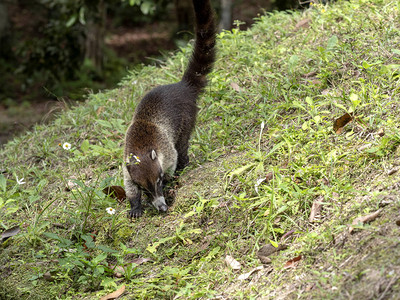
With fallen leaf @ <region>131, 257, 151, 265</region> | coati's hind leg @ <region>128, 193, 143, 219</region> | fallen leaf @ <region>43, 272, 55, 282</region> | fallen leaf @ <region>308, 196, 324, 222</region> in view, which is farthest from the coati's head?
fallen leaf @ <region>308, 196, 324, 222</region>

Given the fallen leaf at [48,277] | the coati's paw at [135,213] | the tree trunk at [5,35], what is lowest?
the tree trunk at [5,35]

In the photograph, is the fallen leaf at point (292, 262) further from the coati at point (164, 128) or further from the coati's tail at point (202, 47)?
the coati's tail at point (202, 47)

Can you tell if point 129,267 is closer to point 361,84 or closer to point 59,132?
point 361,84

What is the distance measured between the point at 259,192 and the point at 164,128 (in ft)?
4.55

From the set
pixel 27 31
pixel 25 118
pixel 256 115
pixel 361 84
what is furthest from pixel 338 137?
pixel 27 31

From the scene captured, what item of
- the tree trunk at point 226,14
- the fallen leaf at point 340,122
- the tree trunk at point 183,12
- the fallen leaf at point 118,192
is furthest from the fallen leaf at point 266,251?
the tree trunk at point 183,12

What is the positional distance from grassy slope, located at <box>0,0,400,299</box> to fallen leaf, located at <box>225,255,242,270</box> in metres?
0.04

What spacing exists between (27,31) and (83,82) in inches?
264

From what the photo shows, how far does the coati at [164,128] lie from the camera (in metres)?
4.08

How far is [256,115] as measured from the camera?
477 centimetres

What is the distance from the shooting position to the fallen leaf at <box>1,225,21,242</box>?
4102 millimetres

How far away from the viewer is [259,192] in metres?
3.58

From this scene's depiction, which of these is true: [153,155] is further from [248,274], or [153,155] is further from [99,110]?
[99,110]

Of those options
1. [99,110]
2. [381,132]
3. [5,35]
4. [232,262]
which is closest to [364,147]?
[381,132]
